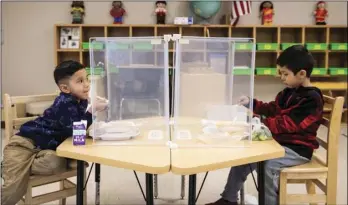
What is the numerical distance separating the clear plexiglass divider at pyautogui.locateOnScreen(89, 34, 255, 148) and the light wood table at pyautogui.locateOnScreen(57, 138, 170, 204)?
0.40 ft

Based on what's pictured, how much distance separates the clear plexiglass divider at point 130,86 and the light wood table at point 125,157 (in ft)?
0.66

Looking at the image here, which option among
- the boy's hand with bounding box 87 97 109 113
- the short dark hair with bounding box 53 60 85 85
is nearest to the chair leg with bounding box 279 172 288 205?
the boy's hand with bounding box 87 97 109 113

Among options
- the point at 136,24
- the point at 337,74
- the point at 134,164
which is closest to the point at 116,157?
the point at 134,164

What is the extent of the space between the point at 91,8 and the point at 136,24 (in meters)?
0.62

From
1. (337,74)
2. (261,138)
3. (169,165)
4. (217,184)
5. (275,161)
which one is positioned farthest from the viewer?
(337,74)

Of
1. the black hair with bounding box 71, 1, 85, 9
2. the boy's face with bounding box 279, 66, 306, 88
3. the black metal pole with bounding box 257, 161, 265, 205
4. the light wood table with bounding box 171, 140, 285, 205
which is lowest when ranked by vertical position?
the black metal pole with bounding box 257, 161, 265, 205

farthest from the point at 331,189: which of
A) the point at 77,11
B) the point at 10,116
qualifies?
the point at 77,11

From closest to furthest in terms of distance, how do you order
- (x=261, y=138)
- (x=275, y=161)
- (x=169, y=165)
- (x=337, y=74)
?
(x=169, y=165) < (x=261, y=138) < (x=275, y=161) < (x=337, y=74)

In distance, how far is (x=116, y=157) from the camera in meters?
1.42

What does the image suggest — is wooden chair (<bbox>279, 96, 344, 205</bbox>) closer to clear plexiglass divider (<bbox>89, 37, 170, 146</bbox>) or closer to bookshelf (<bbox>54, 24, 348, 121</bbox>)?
clear plexiglass divider (<bbox>89, 37, 170, 146</bbox>)

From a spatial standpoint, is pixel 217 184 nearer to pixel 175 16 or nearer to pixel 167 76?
pixel 167 76

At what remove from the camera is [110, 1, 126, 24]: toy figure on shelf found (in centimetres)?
480

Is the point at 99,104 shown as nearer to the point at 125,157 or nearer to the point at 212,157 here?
the point at 125,157

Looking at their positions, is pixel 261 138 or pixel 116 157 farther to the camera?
pixel 261 138
